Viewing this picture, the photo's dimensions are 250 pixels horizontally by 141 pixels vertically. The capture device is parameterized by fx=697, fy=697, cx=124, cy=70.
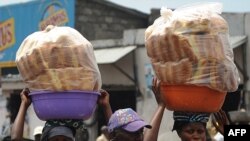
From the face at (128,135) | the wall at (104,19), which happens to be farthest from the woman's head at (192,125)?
the wall at (104,19)

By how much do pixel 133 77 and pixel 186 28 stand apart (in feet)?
29.8

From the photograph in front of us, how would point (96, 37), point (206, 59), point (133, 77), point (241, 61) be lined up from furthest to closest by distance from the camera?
point (96, 37) → point (133, 77) → point (241, 61) → point (206, 59)

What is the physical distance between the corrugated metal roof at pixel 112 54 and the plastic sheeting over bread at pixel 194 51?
330 inches

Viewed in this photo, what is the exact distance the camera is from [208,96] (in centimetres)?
420

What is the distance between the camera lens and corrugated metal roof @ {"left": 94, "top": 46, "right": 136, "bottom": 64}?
12749mm

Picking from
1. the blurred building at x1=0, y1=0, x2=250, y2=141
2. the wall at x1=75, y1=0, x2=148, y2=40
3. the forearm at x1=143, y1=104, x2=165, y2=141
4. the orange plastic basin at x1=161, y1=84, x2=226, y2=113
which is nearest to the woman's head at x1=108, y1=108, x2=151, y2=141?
the forearm at x1=143, y1=104, x2=165, y2=141

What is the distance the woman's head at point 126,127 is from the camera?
13.7 feet

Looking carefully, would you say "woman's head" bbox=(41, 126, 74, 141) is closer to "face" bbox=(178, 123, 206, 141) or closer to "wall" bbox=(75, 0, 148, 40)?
"face" bbox=(178, 123, 206, 141)

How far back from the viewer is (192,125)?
13.9 ft

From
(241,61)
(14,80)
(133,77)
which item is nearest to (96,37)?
(14,80)

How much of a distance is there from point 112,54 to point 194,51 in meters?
8.98

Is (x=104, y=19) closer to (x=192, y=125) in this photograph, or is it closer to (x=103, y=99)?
(x=103, y=99)

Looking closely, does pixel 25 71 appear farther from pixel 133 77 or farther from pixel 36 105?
pixel 133 77

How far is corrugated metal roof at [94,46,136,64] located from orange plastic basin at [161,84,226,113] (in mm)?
8388
